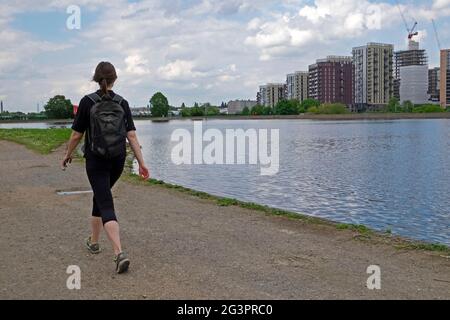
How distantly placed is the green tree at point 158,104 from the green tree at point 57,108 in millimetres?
43032

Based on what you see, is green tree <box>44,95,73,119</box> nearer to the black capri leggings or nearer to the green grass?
the green grass

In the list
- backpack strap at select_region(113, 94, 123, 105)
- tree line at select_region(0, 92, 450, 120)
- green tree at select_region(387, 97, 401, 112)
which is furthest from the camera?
green tree at select_region(387, 97, 401, 112)

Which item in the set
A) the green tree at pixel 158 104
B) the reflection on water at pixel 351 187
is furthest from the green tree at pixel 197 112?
the reflection on water at pixel 351 187

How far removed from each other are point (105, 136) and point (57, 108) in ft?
503

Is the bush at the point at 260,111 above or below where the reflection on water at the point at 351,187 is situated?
above

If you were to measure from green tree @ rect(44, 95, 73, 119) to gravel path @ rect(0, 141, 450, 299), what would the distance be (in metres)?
138

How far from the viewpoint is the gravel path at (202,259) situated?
5422mm

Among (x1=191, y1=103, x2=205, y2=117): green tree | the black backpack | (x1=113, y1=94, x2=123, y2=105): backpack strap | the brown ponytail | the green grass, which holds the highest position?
(x1=191, y1=103, x2=205, y2=117): green tree

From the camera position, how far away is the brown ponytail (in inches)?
233

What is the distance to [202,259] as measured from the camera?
6.62m

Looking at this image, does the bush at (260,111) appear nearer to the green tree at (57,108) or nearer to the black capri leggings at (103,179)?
the green tree at (57,108)

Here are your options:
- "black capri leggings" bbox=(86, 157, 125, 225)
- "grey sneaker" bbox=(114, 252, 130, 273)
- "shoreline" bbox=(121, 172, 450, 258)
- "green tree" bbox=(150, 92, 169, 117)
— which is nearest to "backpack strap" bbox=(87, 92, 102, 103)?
"black capri leggings" bbox=(86, 157, 125, 225)

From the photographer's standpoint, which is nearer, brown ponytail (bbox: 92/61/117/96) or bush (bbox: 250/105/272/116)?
brown ponytail (bbox: 92/61/117/96)

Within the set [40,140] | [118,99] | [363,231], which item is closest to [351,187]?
[363,231]
